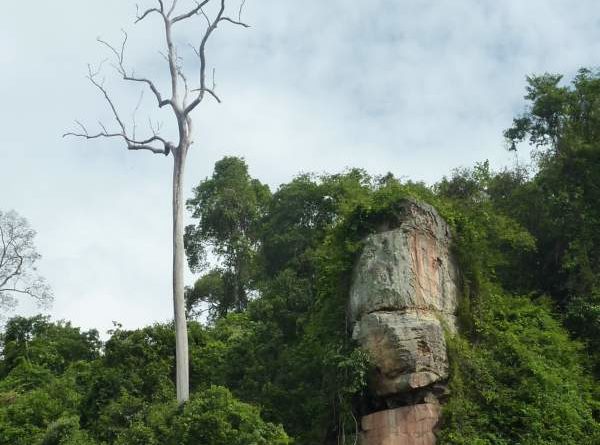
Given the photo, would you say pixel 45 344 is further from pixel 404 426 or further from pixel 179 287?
pixel 404 426

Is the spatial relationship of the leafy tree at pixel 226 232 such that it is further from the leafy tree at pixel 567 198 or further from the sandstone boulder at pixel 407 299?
the sandstone boulder at pixel 407 299

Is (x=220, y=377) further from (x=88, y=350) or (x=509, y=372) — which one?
(x=88, y=350)

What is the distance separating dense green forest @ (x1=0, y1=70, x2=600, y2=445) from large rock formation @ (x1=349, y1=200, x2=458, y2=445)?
1.18 ft

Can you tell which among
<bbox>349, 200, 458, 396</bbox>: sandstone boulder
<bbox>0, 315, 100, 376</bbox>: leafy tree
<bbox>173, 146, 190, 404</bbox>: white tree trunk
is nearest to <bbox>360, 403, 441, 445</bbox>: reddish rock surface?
<bbox>349, 200, 458, 396</bbox>: sandstone boulder

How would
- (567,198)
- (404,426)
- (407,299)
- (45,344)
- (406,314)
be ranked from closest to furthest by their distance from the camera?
(404,426) → (406,314) → (407,299) → (567,198) → (45,344)

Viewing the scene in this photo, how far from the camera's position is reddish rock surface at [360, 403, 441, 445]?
46.5 feet

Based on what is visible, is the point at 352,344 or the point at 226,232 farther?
the point at 226,232

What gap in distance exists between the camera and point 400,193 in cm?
1677

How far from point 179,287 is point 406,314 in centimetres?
600

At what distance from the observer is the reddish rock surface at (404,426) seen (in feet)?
46.5

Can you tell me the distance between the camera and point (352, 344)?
15.4 m

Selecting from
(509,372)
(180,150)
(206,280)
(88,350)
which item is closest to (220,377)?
(180,150)

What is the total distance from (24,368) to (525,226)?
15.6m

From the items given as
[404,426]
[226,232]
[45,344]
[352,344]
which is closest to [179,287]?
[352,344]
